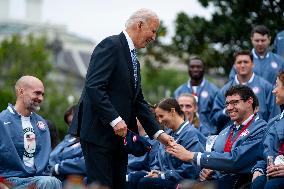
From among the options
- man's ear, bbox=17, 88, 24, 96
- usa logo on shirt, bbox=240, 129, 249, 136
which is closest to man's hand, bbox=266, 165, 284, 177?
usa logo on shirt, bbox=240, 129, 249, 136

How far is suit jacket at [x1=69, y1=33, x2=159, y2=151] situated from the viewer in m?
6.72

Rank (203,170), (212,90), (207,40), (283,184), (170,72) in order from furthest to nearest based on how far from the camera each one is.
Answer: (170,72), (207,40), (212,90), (203,170), (283,184)

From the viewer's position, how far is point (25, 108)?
27.9 feet

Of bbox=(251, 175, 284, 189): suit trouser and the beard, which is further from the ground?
the beard

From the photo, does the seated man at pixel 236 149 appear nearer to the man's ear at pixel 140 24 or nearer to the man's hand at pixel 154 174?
the man's hand at pixel 154 174

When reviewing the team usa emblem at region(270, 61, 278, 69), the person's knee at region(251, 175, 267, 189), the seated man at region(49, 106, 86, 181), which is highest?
the team usa emblem at region(270, 61, 278, 69)

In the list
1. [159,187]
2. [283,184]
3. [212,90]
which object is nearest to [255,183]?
[283,184]

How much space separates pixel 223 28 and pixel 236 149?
8.22 metres

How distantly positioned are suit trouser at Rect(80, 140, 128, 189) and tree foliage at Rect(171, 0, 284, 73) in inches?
334

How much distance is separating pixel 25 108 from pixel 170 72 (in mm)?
58857

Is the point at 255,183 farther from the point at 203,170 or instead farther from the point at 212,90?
the point at 212,90

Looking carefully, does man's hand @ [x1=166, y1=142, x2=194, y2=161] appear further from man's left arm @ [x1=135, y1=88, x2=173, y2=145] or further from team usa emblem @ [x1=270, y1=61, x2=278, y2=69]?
team usa emblem @ [x1=270, y1=61, x2=278, y2=69]

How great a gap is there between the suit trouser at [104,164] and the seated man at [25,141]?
4.24 ft

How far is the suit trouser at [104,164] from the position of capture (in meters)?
6.86
